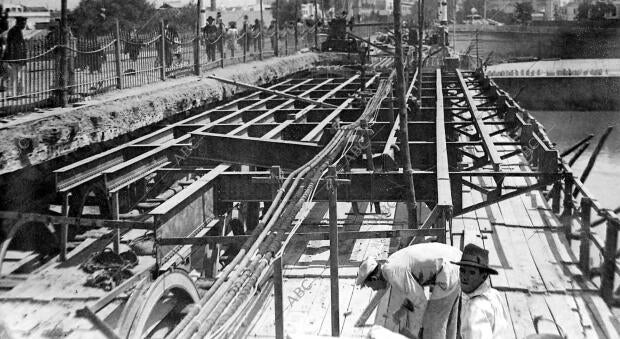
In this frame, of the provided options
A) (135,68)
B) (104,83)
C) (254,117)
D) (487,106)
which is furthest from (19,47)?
(487,106)

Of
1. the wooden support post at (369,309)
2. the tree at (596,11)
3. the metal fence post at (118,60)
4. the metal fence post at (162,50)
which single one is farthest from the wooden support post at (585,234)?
the tree at (596,11)

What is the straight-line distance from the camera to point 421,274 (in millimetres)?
3949

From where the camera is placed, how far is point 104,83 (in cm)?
1246

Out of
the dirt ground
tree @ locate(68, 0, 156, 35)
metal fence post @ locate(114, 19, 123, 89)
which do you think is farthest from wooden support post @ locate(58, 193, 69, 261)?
tree @ locate(68, 0, 156, 35)

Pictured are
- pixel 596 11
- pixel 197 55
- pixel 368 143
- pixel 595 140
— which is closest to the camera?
pixel 368 143

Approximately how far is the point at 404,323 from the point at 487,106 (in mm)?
15975

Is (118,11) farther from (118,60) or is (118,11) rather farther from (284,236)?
(284,236)

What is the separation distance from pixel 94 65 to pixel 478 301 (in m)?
10.2

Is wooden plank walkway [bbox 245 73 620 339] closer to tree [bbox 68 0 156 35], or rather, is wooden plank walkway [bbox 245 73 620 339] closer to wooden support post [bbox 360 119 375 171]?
wooden support post [bbox 360 119 375 171]

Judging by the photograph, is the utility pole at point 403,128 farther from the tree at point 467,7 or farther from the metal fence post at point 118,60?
the tree at point 467,7

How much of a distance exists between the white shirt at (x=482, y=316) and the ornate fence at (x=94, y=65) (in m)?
6.62

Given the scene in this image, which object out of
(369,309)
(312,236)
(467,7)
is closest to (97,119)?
(312,236)

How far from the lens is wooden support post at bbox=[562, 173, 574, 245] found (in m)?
9.39

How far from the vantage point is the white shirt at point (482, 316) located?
394 cm
